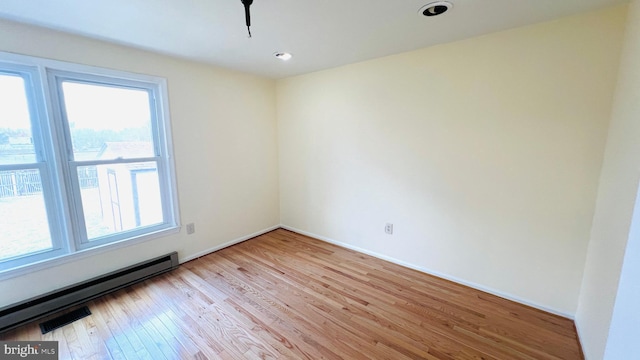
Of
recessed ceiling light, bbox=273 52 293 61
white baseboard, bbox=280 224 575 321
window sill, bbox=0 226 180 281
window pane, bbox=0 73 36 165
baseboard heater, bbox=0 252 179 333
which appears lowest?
white baseboard, bbox=280 224 575 321

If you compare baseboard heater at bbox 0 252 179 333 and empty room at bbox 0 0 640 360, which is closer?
empty room at bbox 0 0 640 360

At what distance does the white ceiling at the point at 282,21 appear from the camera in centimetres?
155

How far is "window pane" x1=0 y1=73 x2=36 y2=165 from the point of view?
1785 millimetres

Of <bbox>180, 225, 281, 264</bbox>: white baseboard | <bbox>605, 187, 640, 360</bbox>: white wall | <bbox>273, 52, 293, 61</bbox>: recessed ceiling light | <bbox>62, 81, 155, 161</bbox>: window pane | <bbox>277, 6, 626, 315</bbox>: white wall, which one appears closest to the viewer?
<bbox>605, 187, 640, 360</bbox>: white wall

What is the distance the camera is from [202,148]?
2.88 m

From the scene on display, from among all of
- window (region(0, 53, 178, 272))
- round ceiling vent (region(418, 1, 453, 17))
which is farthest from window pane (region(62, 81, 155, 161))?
round ceiling vent (region(418, 1, 453, 17))

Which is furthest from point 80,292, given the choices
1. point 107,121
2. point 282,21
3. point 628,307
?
point 628,307

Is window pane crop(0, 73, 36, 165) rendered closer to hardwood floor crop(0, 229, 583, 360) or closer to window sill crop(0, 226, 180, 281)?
window sill crop(0, 226, 180, 281)

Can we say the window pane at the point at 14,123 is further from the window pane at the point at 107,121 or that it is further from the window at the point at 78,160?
the window pane at the point at 107,121

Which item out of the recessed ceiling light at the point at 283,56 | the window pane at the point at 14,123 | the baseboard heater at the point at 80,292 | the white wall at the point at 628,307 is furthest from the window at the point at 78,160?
the white wall at the point at 628,307

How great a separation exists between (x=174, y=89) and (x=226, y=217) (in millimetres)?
1630

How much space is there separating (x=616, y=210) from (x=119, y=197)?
3817 millimetres

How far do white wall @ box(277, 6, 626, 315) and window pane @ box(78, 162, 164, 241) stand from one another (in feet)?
6.78

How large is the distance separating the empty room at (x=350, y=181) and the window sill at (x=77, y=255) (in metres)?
0.01
